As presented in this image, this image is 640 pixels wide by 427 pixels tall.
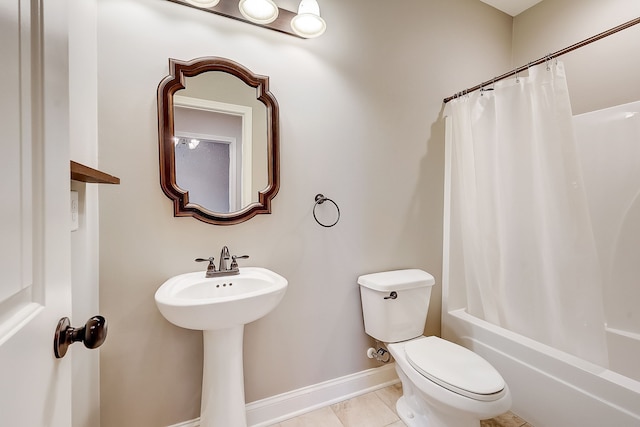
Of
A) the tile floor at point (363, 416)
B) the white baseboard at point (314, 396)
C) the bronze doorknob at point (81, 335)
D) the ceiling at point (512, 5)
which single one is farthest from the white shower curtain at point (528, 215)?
the bronze doorknob at point (81, 335)

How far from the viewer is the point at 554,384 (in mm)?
1329

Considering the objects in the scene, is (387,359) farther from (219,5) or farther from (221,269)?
(219,5)

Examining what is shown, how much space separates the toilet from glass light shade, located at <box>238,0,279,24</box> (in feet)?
4.86

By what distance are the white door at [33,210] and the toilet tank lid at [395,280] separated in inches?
52.8

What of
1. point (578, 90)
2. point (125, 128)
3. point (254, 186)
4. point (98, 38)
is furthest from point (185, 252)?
point (578, 90)

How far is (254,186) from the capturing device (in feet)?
4.80

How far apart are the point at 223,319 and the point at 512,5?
117 inches

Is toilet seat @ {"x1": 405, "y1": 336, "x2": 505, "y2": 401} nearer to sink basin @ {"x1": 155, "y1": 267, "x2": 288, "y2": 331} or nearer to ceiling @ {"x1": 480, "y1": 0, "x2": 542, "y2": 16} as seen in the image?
sink basin @ {"x1": 155, "y1": 267, "x2": 288, "y2": 331}

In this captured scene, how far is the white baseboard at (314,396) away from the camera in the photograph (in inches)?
59.0

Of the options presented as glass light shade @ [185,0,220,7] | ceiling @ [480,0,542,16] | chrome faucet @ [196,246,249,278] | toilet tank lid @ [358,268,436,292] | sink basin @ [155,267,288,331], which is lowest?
toilet tank lid @ [358,268,436,292]

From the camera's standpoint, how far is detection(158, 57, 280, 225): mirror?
1292 mm

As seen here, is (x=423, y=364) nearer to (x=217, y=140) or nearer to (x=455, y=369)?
(x=455, y=369)

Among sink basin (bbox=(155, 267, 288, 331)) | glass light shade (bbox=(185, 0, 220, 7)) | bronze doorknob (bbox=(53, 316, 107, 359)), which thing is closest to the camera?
bronze doorknob (bbox=(53, 316, 107, 359))

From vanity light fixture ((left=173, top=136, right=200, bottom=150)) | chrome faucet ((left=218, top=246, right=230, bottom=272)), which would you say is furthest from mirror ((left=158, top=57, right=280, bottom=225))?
chrome faucet ((left=218, top=246, right=230, bottom=272))
